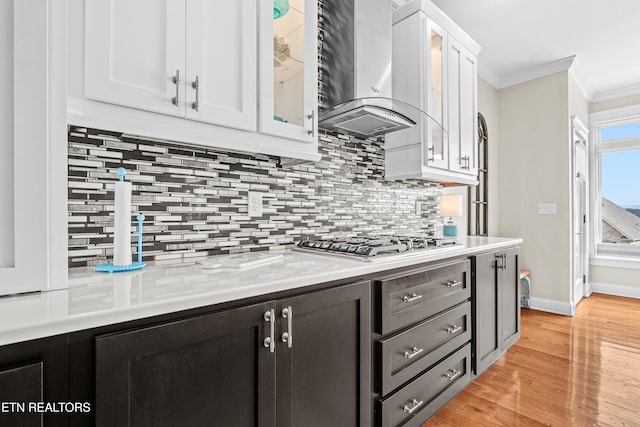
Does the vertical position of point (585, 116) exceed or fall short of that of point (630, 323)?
it exceeds it

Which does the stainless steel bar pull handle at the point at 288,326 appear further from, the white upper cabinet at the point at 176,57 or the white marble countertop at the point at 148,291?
the white upper cabinet at the point at 176,57

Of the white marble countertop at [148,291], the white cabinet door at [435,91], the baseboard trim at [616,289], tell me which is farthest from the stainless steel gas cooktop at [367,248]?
the baseboard trim at [616,289]

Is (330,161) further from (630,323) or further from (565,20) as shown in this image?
(630,323)

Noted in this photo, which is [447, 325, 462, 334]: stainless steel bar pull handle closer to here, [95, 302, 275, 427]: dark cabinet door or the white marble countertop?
the white marble countertop

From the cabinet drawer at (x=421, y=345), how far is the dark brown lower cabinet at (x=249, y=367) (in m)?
0.12

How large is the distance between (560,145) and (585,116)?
1.37m

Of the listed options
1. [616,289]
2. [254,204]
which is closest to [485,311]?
[254,204]

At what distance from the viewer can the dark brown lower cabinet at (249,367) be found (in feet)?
2.29

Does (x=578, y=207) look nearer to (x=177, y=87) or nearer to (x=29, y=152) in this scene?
(x=177, y=87)

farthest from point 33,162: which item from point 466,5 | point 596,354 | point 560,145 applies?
point 560,145

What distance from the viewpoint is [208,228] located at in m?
1.42

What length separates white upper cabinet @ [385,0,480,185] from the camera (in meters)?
2.12

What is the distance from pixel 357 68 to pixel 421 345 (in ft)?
4.94

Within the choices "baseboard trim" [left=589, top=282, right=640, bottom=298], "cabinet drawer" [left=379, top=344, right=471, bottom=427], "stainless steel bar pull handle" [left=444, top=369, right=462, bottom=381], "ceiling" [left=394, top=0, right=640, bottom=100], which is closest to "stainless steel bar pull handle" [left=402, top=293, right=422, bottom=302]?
"cabinet drawer" [left=379, top=344, right=471, bottom=427]
